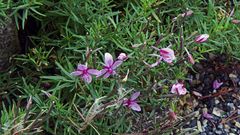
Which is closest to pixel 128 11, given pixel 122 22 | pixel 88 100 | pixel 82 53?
pixel 122 22

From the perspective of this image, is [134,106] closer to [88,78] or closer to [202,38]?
[88,78]

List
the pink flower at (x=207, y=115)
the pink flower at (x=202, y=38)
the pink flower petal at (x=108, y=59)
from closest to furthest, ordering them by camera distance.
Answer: the pink flower petal at (x=108, y=59)
the pink flower at (x=202, y=38)
the pink flower at (x=207, y=115)

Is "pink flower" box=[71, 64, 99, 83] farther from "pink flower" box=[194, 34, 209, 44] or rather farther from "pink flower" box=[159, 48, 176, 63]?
"pink flower" box=[194, 34, 209, 44]

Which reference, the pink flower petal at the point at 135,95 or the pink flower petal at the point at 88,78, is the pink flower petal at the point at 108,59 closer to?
the pink flower petal at the point at 88,78

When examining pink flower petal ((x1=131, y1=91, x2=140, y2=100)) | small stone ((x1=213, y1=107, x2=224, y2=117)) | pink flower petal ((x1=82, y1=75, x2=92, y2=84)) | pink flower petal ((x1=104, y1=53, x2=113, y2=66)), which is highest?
pink flower petal ((x1=104, y1=53, x2=113, y2=66))

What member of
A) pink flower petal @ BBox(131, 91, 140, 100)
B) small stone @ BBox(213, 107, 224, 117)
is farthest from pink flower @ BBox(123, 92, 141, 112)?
small stone @ BBox(213, 107, 224, 117)

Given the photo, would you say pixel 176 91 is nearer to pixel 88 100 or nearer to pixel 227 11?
pixel 88 100

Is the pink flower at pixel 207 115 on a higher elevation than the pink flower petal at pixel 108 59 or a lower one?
lower

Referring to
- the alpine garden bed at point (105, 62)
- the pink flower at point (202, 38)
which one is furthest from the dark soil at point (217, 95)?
the pink flower at point (202, 38)
